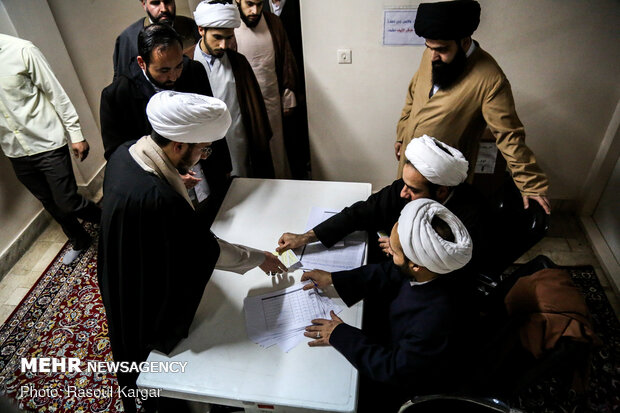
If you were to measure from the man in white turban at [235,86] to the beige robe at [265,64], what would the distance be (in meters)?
0.33

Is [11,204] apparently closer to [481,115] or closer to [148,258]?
[148,258]

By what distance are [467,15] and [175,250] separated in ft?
5.46

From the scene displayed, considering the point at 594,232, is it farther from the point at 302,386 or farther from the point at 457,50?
the point at 302,386

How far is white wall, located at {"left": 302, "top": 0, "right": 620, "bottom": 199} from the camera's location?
2635 mm

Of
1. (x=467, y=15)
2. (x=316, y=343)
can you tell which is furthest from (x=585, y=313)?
(x=467, y=15)

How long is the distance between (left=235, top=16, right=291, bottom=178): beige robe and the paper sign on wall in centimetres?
82

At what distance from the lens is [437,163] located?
1.69 metres

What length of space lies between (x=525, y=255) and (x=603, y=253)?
0.50 m

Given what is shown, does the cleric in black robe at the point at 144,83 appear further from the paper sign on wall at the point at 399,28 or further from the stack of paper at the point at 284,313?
the paper sign on wall at the point at 399,28

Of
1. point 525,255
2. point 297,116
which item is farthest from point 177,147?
point 525,255

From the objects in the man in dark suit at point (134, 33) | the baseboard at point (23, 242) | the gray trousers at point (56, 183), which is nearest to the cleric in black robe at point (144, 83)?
the man in dark suit at point (134, 33)

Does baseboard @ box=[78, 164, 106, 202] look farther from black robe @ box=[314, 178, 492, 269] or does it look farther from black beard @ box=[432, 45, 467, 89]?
black beard @ box=[432, 45, 467, 89]

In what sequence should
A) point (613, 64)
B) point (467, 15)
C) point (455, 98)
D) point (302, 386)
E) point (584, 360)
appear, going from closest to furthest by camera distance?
point (584, 360) < point (302, 386) < point (467, 15) < point (455, 98) < point (613, 64)

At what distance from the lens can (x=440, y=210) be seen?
4.33ft
